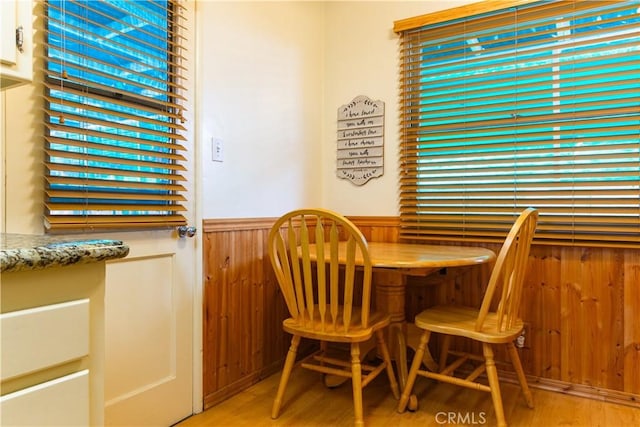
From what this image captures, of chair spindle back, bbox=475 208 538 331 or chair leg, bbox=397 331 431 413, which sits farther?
chair leg, bbox=397 331 431 413

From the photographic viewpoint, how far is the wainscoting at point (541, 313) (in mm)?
1988

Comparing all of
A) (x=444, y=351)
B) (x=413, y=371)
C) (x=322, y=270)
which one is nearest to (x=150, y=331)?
(x=322, y=270)

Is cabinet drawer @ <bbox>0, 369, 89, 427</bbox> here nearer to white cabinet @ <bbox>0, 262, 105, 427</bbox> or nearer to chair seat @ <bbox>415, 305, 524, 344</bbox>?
white cabinet @ <bbox>0, 262, 105, 427</bbox>

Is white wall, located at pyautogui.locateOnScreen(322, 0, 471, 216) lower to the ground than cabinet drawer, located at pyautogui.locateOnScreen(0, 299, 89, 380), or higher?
higher

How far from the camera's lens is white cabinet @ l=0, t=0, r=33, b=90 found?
0.98 m

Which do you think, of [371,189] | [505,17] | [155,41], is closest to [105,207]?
[155,41]

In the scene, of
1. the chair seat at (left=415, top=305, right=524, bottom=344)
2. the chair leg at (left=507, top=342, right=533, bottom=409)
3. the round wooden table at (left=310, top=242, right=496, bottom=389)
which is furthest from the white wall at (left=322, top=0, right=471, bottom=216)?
the chair leg at (left=507, top=342, right=533, bottom=409)

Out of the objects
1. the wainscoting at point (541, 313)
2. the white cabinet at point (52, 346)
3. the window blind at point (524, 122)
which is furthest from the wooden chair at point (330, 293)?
the white cabinet at point (52, 346)

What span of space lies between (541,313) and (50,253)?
220 cm

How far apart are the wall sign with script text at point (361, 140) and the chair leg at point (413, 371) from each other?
43.2 inches

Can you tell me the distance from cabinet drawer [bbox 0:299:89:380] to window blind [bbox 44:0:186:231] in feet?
2.18

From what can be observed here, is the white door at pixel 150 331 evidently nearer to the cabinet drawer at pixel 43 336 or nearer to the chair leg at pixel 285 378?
the chair leg at pixel 285 378

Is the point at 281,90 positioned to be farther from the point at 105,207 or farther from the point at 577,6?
the point at 577,6

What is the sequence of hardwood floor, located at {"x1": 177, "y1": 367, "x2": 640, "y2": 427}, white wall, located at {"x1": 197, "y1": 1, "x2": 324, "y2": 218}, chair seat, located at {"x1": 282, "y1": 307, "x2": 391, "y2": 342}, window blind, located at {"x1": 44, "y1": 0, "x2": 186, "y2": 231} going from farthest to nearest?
1. white wall, located at {"x1": 197, "y1": 1, "x2": 324, "y2": 218}
2. hardwood floor, located at {"x1": 177, "y1": 367, "x2": 640, "y2": 427}
3. chair seat, located at {"x1": 282, "y1": 307, "x2": 391, "y2": 342}
4. window blind, located at {"x1": 44, "y1": 0, "x2": 186, "y2": 231}
